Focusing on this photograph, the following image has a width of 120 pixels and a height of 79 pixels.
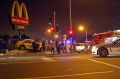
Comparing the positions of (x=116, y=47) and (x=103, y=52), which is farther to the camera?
(x=103, y=52)

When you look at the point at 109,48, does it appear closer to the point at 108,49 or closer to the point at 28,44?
the point at 108,49

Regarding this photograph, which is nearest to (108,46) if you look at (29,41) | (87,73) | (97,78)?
(87,73)

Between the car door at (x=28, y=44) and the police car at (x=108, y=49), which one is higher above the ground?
the car door at (x=28, y=44)

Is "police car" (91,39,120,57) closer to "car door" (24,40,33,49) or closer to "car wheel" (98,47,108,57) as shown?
"car wheel" (98,47,108,57)

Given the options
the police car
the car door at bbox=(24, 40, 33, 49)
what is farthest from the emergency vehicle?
the car door at bbox=(24, 40, 33, 49)

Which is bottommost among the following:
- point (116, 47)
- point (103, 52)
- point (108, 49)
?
point (103, 52)

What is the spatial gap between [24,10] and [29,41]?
23.3 feet

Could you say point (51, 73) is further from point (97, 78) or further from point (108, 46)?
point (108, 46)

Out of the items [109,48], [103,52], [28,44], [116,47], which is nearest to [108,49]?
[109,48]

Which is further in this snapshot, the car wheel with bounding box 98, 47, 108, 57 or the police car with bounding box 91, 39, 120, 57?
the car wheel with bounding box 98, 47, 108, 57

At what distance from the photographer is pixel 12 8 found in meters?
44.5

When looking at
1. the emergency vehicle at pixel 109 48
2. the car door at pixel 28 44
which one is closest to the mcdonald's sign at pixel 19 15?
the car door at pixel 28 44

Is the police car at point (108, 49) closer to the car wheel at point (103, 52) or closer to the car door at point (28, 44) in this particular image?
the car wheel at point (103, 52)

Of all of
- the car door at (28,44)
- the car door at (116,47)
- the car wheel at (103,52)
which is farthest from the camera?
the car door at (28,44)
